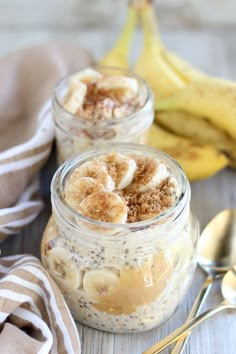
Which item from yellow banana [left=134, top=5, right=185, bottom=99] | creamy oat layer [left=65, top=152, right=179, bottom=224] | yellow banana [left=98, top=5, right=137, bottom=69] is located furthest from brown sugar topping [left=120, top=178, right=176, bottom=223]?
yellow banana [left=98, top=5, right=137, bottom=69]

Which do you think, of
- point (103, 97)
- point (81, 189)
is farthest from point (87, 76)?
point (81, 189)

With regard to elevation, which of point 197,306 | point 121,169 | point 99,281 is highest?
point 121,169

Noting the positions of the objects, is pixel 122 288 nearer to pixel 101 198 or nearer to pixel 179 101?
pixel 101 198

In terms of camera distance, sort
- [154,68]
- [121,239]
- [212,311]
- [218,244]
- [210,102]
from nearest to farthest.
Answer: [121,239], [212,311], [218,244], [210,102], [154,68]

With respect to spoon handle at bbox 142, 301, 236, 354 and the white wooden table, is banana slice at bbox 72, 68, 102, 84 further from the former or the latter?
spoon handle at bbox 142, 301, 236, 354

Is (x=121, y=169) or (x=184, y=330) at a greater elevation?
(x=121, y=169)

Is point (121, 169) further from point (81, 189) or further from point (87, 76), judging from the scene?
point (87, 76)
